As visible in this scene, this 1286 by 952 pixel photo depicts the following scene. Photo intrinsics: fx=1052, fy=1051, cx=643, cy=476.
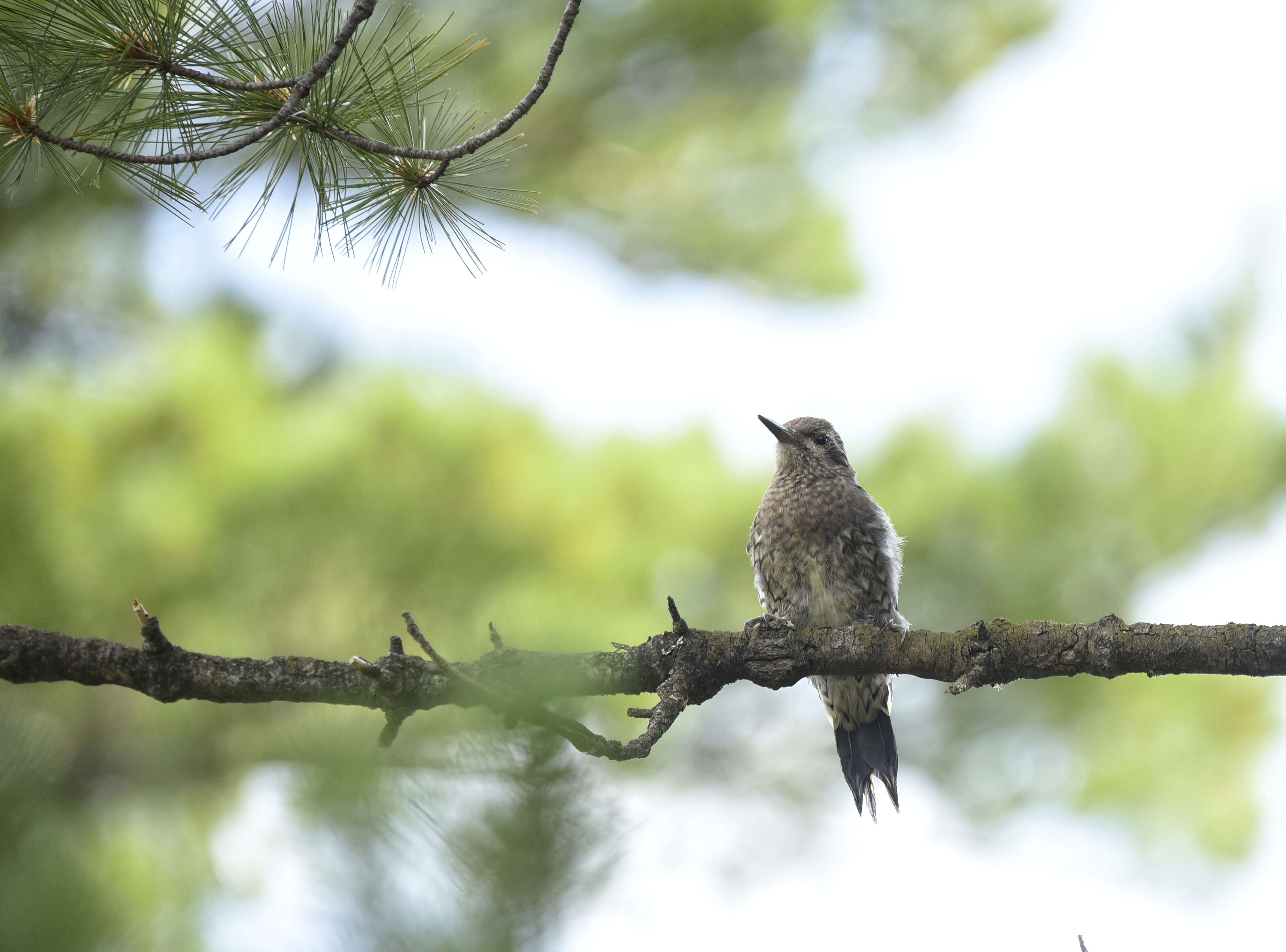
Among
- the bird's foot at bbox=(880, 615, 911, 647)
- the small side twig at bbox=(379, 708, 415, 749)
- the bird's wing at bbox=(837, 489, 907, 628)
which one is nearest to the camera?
the small side twig at bbox=(379, 708, 415, 749)

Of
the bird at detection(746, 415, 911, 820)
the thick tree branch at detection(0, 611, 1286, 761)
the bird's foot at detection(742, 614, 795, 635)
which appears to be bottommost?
the thick tree branch at detection(0, 611, 1286, 761)

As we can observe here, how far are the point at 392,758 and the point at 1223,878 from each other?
5112mm

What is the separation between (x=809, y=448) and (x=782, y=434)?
98mm

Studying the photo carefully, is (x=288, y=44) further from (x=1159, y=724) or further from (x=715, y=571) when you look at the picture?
(x=1159, y=724)

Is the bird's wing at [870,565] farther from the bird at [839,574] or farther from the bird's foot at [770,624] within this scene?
the bird's foot at [770,624]

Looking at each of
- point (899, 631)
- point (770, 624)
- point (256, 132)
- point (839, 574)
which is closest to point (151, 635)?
point (256, 132)

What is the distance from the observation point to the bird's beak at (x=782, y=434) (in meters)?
3.45

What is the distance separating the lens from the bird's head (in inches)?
134

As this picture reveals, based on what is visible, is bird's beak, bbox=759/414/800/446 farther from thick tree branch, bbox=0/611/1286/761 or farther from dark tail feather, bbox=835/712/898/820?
thick tree branch, bbox=0/611/1286/761

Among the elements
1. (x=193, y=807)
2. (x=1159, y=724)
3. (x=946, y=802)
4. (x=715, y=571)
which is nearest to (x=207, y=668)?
(x=193, y=807)

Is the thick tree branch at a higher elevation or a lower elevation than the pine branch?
lower

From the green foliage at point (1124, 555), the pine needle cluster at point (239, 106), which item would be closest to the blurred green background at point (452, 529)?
the green foliage at point (1124, 555)

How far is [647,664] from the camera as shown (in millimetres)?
2004

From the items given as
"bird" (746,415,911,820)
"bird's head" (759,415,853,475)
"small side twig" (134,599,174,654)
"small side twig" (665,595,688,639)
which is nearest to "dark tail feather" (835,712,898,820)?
"bird" (746,415,911,820)
